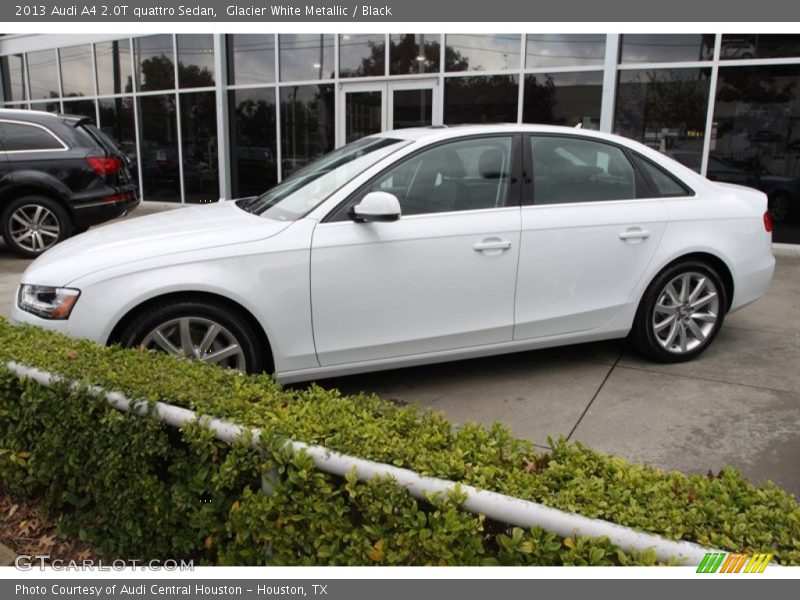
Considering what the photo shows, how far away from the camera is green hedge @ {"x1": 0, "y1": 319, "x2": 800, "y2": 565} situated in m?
1.88

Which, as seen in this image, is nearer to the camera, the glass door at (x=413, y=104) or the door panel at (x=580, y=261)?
the door panel at (x=580, y=261)

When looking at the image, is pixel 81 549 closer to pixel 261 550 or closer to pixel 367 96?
pixel 261 550

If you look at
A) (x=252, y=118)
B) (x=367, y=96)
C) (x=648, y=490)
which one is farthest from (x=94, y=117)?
(x=648, y=490)

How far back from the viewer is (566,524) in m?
1.83

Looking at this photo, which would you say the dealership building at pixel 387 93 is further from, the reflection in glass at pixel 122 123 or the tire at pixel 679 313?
the tire at pixel 679 313

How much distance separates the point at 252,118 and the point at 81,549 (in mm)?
11555

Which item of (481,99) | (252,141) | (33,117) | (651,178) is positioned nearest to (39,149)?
(33,117)

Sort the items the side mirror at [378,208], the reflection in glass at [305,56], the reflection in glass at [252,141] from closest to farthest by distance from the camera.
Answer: the side mirror at [378,208]
the reflection in glass at [305,56]
the reflection in glass at [252,141]

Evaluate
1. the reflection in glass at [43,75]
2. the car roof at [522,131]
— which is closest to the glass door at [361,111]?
the car roof at [522,131]

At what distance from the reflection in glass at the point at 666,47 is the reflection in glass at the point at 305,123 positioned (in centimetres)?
527

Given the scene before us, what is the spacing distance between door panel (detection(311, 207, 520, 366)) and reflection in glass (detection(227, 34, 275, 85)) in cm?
1006

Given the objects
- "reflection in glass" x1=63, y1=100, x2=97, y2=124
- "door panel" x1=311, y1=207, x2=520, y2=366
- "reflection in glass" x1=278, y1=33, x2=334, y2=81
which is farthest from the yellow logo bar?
"reflection in glass" x1=63, y1=100, x2=97, y2=124

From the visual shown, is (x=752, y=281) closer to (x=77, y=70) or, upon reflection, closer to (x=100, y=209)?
(x=100, y=209)

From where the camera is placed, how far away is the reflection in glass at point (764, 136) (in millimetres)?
8922
